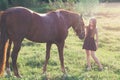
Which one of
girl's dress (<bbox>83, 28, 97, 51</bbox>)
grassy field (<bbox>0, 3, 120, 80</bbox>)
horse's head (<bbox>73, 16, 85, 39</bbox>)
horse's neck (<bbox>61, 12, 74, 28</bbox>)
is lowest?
grassy field (<bbox>0, 3, 120, 80</bbox>)

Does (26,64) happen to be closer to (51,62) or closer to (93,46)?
(51,62)

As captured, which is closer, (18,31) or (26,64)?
(18,31)

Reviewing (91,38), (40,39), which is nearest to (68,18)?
(40,39)

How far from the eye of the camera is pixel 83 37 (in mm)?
9625

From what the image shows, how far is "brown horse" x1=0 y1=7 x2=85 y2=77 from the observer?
26.4 feet

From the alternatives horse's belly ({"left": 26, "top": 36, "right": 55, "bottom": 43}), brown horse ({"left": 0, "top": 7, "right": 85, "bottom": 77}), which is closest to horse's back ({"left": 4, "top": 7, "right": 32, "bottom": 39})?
brown horse ({"left": 0, "top": 7, "right": 85, "bottom": 77})

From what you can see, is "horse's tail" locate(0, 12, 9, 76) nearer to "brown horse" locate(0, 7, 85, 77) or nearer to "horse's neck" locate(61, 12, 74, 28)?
"brown horse" locate(0, 7, 85, 77)

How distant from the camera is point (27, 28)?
8.21 m

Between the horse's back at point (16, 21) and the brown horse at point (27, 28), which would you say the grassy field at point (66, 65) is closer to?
the brown horse at point (27, 28)

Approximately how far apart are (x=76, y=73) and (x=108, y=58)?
2845 millimetres

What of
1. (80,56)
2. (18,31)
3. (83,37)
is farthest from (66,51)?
(18,31)

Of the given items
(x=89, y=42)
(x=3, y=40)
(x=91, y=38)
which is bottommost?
(x=89, y=42)

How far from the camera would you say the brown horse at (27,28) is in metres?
8.04

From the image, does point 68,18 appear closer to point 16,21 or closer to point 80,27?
point 80,27
